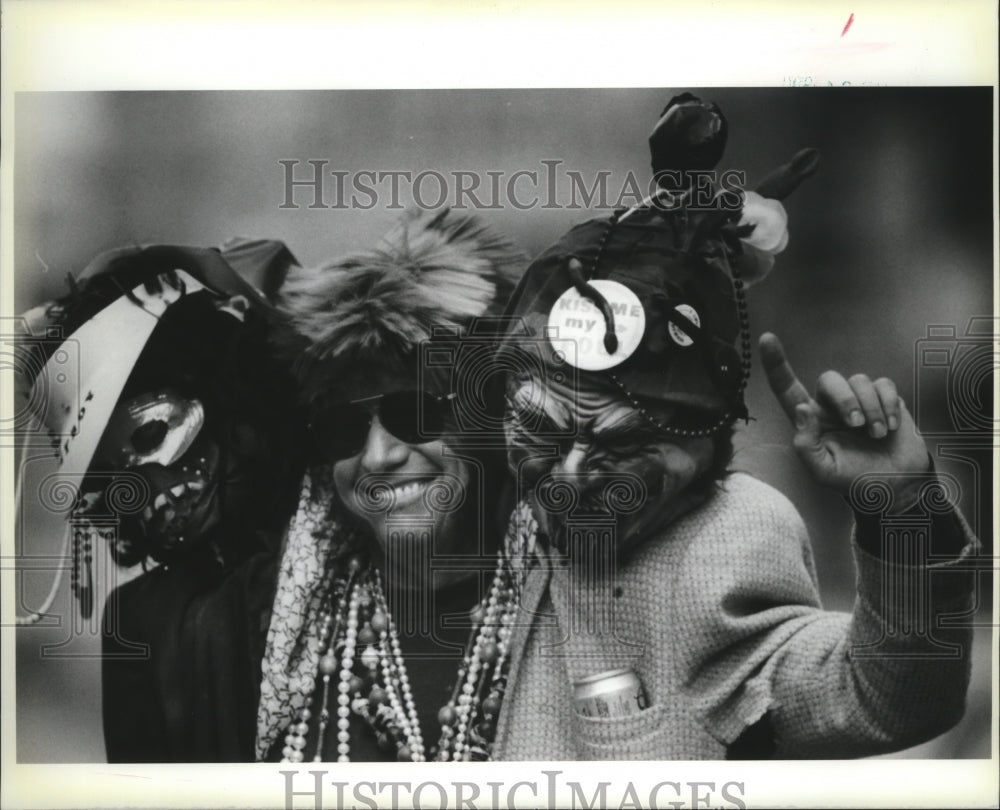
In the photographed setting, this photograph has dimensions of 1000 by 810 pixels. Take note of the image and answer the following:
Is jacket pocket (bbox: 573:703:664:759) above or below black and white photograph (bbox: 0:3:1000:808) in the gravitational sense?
below

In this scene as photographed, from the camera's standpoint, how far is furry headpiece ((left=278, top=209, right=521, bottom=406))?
271cm

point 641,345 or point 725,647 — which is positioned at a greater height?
point 641,345

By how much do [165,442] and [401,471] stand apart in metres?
0.54

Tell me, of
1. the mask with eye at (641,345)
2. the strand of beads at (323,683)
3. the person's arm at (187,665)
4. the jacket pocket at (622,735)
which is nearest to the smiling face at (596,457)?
the mask with eye at (641,345)

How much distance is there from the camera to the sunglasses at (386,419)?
2713 millimetres

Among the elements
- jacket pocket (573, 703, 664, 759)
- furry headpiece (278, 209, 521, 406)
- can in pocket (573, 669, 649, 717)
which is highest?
furry headpiece (278, 209, 521, 406)

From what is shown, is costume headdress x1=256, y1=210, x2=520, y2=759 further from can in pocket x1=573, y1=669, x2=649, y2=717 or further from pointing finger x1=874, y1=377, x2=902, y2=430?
pointing finger x1=874, y1=377, x2=902, y2=430

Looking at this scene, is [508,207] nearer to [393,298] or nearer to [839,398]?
[393,298]

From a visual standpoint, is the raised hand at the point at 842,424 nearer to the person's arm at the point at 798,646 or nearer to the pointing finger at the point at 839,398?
the pointing finger at the point at 839,398

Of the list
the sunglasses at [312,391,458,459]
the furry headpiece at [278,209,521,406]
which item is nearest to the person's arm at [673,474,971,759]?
the sunglasses at [312,391,458,459]

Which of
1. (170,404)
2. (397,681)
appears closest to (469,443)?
(397,681)

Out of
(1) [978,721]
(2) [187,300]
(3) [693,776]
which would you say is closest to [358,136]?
(2) [187,300]

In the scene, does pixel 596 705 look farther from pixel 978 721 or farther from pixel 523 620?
pixel 978 721

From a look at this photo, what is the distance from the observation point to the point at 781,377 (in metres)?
2.74
